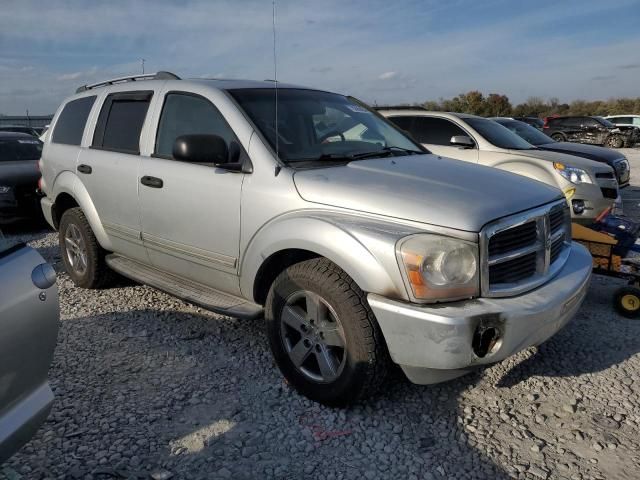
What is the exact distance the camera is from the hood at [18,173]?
7711 mm

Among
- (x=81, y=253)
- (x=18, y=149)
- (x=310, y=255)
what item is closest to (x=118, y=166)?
(x=81, y=253)

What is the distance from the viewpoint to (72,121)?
5.09 m

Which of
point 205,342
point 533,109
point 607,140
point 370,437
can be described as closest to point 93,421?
point 205,342

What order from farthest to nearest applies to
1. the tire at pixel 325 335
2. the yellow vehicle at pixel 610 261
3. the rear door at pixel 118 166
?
the yellow vehicle at pixel 610 261 < the rear door at pixel 118 166 < the tire at pixel 325 335

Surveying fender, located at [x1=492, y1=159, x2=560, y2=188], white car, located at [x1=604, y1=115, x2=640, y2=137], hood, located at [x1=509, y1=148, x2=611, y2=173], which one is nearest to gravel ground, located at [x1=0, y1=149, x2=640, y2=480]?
fender, located at [x1=492, y1=159, x2=560, y2=188]

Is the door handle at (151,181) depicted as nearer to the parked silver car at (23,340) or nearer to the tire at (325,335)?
the tire at (325,335)

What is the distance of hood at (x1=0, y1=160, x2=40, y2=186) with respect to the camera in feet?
25.3

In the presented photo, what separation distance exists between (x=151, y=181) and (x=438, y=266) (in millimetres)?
2322

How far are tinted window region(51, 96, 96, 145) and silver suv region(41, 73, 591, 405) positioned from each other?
1.57 ft

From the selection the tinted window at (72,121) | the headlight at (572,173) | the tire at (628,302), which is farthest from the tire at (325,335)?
the headlight at (572,173)

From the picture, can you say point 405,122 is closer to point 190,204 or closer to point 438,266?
point 190,204

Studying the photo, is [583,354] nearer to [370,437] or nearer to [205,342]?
[370,437]

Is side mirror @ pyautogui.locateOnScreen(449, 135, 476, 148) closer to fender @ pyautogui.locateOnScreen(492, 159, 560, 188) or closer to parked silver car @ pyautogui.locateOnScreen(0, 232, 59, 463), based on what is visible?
fender @ pyautogui.locateOnScreen(492, 159, 560, 188)

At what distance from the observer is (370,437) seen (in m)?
2.79
